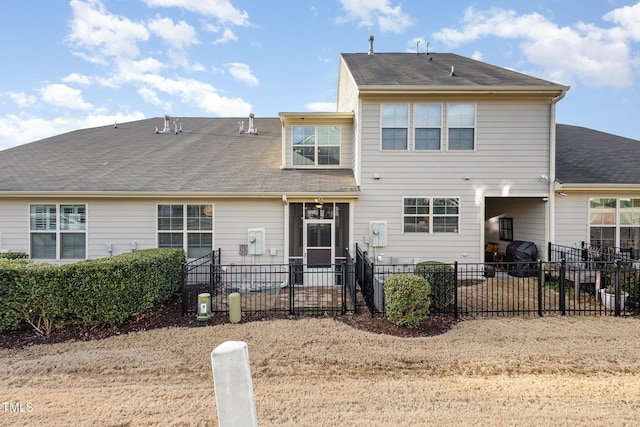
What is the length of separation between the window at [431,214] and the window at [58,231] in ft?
32.2

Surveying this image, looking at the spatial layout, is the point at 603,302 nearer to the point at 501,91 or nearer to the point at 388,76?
the point at 501,91

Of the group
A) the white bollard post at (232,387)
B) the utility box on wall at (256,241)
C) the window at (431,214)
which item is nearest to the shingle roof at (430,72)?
→ the window at (431,214)

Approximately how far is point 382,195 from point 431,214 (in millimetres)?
1641

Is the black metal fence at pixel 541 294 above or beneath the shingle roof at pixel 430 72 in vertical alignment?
beneath

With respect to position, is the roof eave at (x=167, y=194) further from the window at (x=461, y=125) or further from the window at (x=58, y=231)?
the window at (x=461, y=125)

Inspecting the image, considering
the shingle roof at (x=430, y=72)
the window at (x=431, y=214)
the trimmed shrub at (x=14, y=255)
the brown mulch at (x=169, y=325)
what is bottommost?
the brown mulch at (x=169, y=325)

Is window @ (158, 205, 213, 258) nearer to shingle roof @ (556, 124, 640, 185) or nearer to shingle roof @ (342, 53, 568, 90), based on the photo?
shingle roof @ (342, 53, 568, 90)

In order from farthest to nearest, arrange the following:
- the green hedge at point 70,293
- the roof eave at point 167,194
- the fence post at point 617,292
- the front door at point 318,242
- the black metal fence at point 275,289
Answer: the front door at point 318,242 < the roof eave at point 167,194 < the black metal fence at point 275,289 < the fence post at point 617,292 < the green hedge at point 70,293

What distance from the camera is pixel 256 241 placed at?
925 centimetres

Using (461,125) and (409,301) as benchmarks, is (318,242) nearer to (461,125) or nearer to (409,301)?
(409,301)

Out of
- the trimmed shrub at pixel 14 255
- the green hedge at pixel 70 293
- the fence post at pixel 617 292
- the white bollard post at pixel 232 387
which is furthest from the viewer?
the trimmed shrub at pixel 14 255

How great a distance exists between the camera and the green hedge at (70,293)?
5.43 meters

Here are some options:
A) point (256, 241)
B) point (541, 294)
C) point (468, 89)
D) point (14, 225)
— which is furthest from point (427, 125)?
point (14, 225)

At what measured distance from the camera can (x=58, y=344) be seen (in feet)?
17.3
